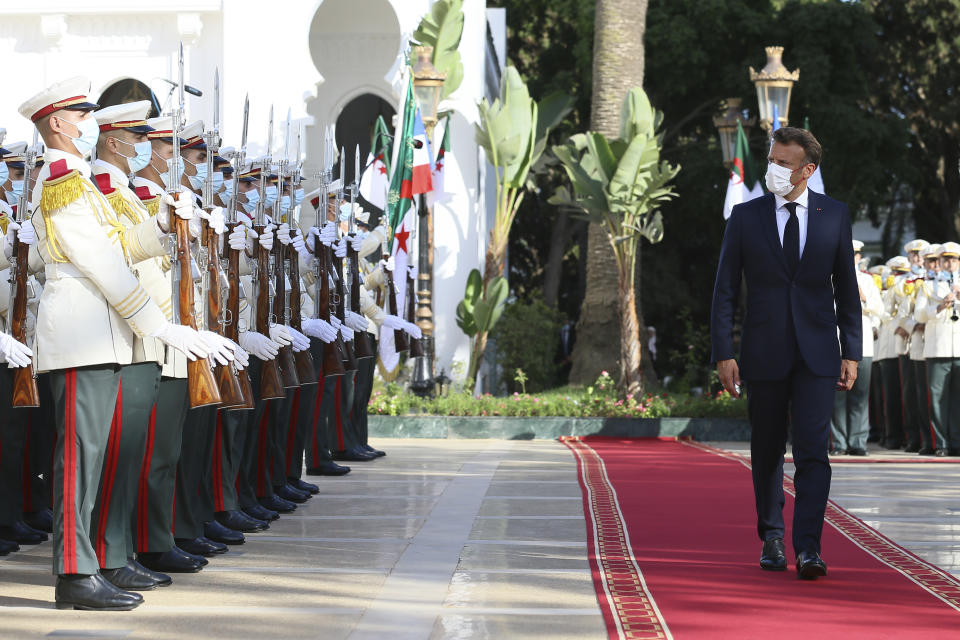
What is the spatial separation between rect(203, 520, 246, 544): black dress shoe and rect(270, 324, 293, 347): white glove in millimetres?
1152

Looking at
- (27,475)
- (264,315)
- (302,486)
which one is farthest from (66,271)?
(302,486)

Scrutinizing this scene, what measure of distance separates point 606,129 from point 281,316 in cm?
1083

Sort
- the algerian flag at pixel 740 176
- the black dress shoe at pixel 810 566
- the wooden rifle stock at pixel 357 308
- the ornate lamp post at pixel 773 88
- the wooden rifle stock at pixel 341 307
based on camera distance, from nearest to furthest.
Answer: the black dress shoe at pixel 810 566, the wooden rifle stock at pixel 341 307, the wooden rifle stock at pixel 357 308, the ornate lamp post at pixel 773 88, the algerian flag at pixel 740 176

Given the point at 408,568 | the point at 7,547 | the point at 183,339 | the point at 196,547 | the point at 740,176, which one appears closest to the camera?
the point at 183,339

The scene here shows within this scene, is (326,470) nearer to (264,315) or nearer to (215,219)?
(264,315)

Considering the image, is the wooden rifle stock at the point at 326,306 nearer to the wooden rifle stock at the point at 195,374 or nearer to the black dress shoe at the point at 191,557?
the black dress shoe at the point at 191,557

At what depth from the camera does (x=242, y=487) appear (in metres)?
8.20

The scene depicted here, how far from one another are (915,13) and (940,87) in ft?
5.07

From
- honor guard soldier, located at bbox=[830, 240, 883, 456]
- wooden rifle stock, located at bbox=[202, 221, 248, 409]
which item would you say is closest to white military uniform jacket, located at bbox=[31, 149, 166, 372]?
wooden rifle stock, located at bbox=[202, 221, 248, 409]

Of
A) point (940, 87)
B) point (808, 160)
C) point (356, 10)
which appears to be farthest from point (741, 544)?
point (940, 87)

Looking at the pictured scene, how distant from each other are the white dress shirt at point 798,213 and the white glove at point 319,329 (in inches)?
152

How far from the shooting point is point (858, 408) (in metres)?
13.8

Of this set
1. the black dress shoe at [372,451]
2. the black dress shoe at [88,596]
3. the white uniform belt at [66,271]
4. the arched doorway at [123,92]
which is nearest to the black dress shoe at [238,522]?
the black dress shoe at [88,596]

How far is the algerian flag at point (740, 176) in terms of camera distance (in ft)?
57.6
